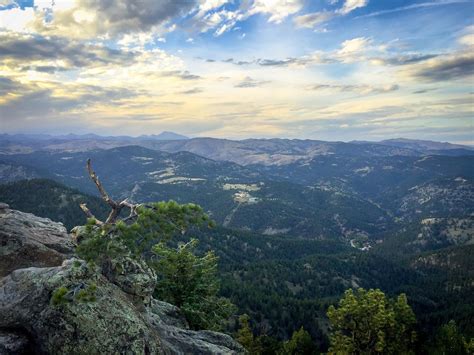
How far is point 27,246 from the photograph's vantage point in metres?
28.5

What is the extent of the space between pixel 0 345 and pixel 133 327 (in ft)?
21.7

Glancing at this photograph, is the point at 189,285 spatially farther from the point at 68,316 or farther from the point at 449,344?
the point at 449,344

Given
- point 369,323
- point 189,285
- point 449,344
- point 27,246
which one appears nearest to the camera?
point 27,246

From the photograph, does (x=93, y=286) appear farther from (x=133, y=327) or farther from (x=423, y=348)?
(x=423, y=348)

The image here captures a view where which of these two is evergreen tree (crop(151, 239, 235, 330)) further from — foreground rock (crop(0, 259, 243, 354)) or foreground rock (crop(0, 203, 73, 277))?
foreground rock (crop(0, 259, 243, 354))

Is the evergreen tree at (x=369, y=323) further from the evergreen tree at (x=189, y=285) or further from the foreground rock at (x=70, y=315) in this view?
the foreground rock at (x=70, y=315)

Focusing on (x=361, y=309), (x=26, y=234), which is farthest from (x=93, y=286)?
(x=361, y=309)

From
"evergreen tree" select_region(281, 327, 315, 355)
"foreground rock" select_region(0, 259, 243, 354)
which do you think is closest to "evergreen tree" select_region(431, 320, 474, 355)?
"evergreen tree" select_region(281, 327, 315, 355)

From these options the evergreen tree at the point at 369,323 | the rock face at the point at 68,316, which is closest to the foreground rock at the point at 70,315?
the rock face at the point at 68,316

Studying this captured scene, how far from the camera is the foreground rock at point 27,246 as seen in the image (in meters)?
27.5

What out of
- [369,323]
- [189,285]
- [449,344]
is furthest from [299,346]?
[189,285]

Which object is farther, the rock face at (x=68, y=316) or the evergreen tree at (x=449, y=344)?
the evergreen tree at (x=449, y=344)

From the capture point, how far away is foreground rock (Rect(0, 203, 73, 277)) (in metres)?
27.5

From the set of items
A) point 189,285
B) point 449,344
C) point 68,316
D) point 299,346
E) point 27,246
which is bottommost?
point 299,346
